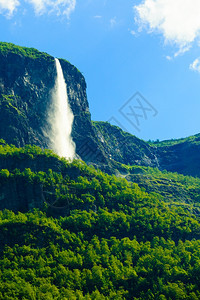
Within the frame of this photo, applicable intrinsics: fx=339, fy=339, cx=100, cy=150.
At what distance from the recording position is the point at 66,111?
131 meters

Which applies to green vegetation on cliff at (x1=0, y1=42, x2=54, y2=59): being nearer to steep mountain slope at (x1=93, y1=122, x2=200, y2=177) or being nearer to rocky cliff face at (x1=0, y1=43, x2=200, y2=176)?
rocky cliff face at (x1=0, y1=43, x2=200, y2=176)

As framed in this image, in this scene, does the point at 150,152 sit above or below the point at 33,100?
below

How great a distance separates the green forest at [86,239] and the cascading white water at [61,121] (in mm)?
24704

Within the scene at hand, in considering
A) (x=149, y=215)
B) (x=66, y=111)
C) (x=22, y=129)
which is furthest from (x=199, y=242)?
(x=66, y=111)

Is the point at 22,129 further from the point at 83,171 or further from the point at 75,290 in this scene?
the point at 75,290

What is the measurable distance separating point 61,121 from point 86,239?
63.3 m

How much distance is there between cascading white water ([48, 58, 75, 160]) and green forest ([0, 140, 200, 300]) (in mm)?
24704

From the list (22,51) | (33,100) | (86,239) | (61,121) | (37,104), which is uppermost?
(22,51)

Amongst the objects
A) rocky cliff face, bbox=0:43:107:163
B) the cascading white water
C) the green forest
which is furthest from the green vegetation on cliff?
the green forest

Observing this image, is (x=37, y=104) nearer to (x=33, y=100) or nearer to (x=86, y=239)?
(x=33, y=100)

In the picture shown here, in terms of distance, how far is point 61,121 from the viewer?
411 ft

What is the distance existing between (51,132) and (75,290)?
71.1 metres

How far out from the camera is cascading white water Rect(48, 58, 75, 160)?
118356 millimetres

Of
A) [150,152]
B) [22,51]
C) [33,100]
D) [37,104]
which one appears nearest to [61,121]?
[37,104]
